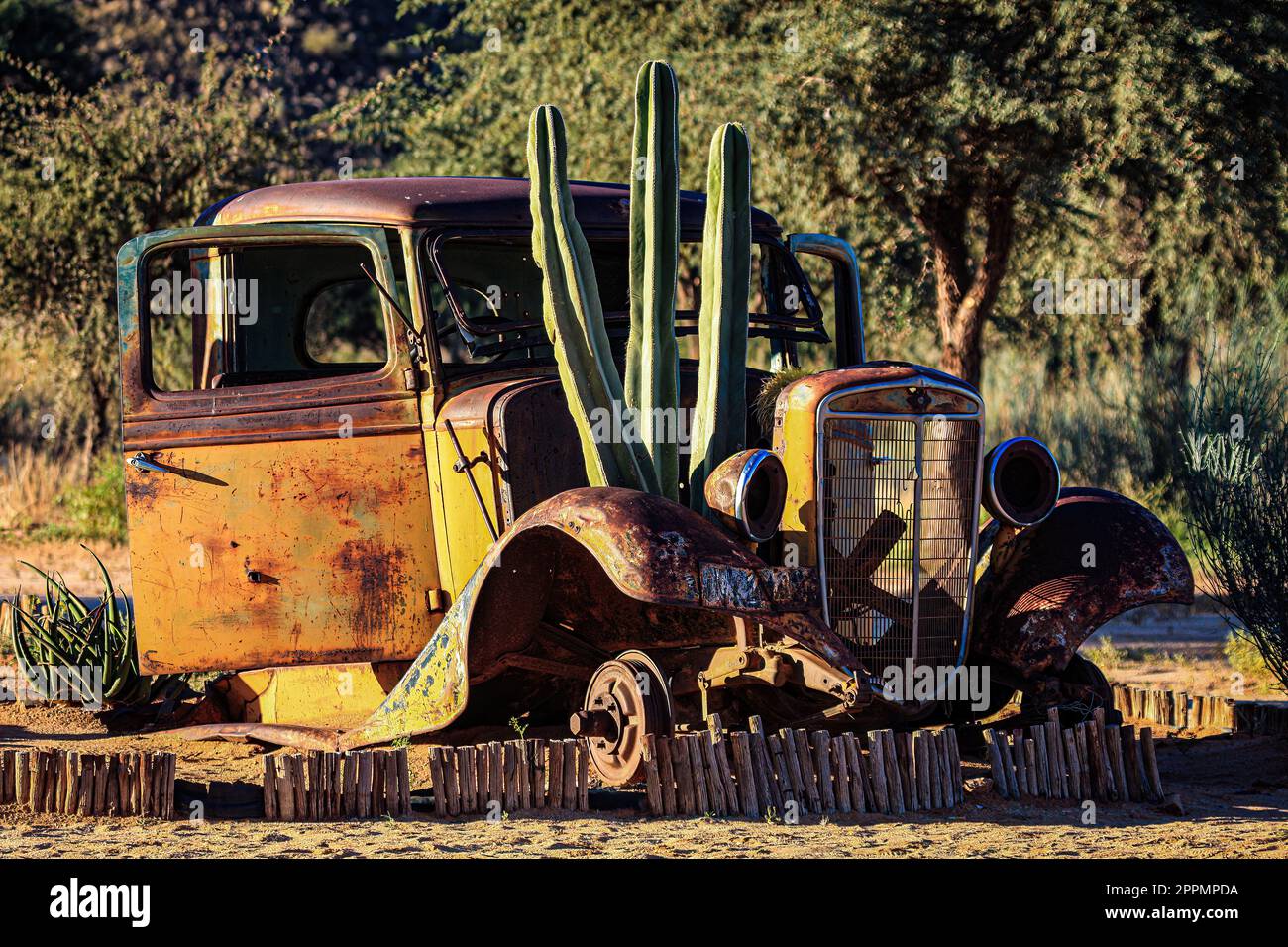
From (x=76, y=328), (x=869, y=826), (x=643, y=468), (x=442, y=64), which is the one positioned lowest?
(x=869, y=826)

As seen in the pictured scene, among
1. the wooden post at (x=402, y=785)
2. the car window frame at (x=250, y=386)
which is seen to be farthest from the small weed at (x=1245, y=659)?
the wooden post at (x=402, y=785)

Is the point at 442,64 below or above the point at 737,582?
above

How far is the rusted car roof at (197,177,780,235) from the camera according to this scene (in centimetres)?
642

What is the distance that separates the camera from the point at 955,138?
→ 13242 mm

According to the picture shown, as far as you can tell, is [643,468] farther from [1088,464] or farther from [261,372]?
[1088,464]

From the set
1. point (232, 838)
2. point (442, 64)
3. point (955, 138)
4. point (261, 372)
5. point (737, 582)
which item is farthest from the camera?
point (442, 64)

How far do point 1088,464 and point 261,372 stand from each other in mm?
9661

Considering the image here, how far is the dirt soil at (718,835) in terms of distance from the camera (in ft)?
15.1

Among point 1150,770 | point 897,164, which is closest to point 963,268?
point 897,164

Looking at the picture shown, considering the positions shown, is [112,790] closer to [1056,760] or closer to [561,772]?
[561,772]

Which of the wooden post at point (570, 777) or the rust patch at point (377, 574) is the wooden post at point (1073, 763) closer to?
the wooden post at point (570, 777)

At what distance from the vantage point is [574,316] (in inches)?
237

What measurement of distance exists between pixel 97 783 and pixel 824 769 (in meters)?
2.30

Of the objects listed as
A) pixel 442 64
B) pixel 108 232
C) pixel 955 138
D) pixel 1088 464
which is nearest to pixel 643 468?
pixel 955 138
